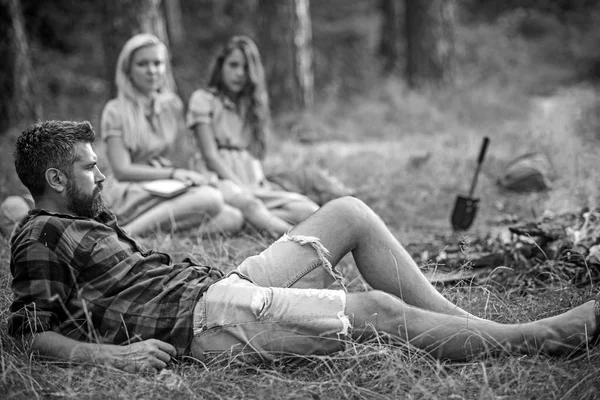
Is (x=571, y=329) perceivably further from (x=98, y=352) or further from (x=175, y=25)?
(x=175, y=25)

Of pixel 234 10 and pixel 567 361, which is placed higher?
pixel 234 10

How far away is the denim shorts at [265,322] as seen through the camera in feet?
7.77

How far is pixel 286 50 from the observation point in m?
8.98

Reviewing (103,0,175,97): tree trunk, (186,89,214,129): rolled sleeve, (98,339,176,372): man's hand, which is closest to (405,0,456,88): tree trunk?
(103,0,175,97): tree trunk

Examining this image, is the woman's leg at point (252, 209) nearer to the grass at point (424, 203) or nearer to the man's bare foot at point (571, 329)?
the grass at point (424, 203)

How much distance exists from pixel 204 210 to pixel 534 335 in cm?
277

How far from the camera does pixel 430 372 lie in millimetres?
2365

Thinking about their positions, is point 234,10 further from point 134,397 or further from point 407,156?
point 134,397

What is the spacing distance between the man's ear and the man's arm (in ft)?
1.73

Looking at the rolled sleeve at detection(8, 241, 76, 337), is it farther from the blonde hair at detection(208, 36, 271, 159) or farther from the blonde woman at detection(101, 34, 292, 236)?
the blonde hair at detection(208, 36, 271, 159)

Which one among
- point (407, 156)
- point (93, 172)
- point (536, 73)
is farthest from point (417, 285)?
point (536, 73)

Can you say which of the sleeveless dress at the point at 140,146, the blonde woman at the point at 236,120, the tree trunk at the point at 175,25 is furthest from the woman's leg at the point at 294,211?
the tree trunk at the point at 175,25

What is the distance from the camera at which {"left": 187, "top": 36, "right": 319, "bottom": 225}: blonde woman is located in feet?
16.9

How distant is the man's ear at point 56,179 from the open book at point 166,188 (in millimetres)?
2158
